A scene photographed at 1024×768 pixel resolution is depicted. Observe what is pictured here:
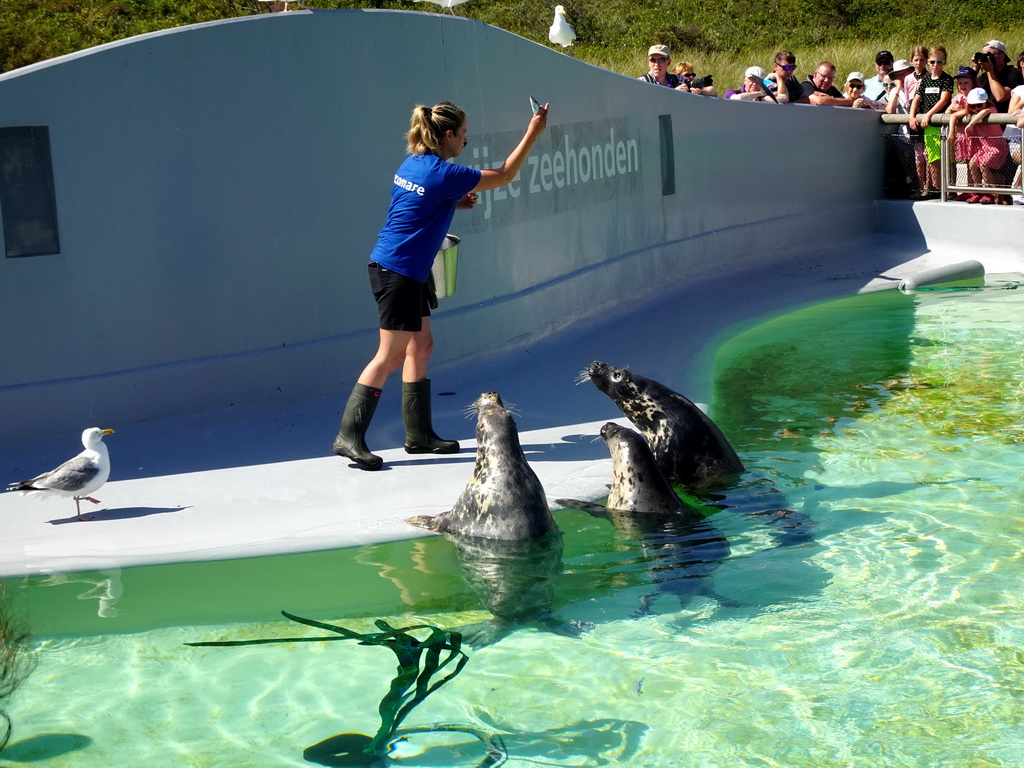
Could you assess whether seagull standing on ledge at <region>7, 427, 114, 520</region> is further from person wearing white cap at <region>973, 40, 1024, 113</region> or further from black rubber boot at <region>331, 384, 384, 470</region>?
person wearing white cap at <region>973, 40, 1024, 113</region>

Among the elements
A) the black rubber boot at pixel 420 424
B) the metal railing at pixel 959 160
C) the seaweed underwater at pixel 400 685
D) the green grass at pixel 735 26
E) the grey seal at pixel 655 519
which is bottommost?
the seaweed underwater at pixel 400 685

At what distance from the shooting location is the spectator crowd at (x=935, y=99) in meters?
13.9

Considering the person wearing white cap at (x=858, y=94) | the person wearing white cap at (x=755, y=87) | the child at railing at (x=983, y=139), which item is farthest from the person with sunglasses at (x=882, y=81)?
the child at railing at (x=983, y=139)

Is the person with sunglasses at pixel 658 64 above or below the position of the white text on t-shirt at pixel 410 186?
above

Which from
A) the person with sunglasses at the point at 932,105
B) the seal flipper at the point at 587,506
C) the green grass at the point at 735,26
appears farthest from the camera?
the green grass at the point at 735,26

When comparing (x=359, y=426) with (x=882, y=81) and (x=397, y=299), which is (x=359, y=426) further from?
(x=882, y=81)

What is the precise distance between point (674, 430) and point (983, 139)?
9002mm

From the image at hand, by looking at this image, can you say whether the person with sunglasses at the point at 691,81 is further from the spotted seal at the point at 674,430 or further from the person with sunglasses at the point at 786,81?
the spotted seal at the point at 674,430

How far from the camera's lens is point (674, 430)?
22.7 feet

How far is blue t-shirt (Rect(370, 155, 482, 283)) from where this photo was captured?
6418 millimetres

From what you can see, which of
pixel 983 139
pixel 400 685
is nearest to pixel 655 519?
pixel 400 685

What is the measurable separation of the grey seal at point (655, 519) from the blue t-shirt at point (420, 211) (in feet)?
4.62

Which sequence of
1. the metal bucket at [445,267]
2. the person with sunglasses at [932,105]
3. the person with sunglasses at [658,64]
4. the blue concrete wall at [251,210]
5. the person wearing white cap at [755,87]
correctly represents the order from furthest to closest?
the person wearing white cap at [755,87] < the person with sunglasses at [932,105] < the person with sunglasses at [658,64] < the metal bucket at [445,267] < the blue concrete wall at [251,210]

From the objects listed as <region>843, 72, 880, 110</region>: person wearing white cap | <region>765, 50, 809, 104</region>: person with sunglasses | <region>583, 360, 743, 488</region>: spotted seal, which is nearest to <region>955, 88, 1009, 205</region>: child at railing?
<region>843, 72, 880, 110</region>: person wearing white cap
